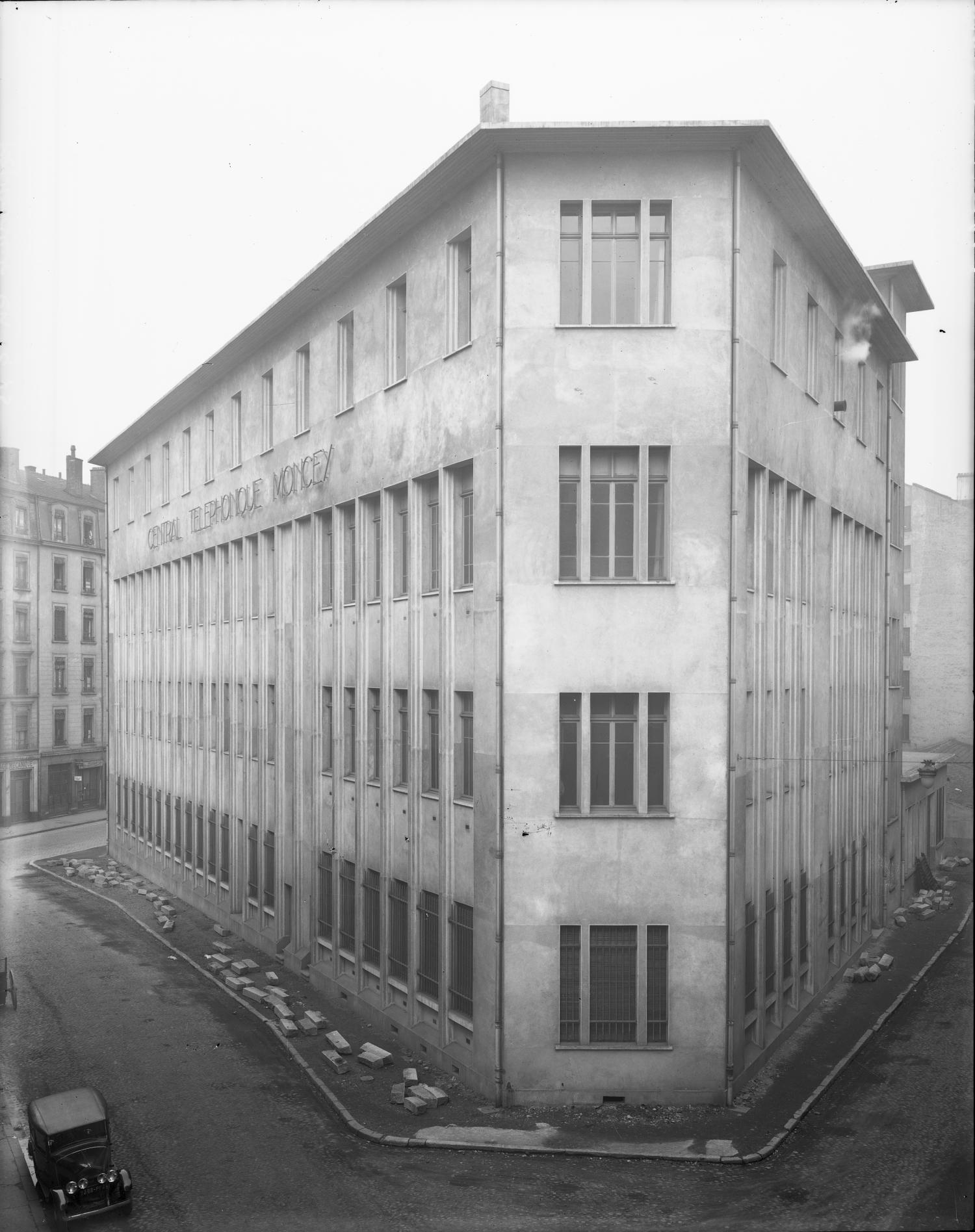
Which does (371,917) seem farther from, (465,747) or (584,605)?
(584,605)

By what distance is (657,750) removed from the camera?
22031 millimetres

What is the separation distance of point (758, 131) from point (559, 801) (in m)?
13.4

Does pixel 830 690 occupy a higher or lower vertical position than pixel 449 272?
lower

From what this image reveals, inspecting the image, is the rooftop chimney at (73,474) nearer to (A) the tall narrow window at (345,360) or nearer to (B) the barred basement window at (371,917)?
(A) the tall narrow window at (345,360)

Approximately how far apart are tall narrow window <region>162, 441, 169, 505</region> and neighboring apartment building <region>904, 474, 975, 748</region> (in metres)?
29.0

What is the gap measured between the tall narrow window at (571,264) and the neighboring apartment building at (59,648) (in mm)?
40260

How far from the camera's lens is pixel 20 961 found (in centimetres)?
3397

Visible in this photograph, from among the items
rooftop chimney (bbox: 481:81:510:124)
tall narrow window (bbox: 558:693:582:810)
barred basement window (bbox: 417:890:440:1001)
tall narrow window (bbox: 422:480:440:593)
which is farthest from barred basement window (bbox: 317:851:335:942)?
rooftop chimney (bbox: 481:81:510:124)

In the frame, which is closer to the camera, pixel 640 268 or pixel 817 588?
pixel 640 268

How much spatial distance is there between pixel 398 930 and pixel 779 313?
16991mm

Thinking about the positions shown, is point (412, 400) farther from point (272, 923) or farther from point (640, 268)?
point (272, 923)

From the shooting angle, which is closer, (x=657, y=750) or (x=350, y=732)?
(x=657, y=750)

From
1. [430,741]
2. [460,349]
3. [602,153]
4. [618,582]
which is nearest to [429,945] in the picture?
[430,741]

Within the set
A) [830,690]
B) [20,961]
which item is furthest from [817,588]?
[20,961]
